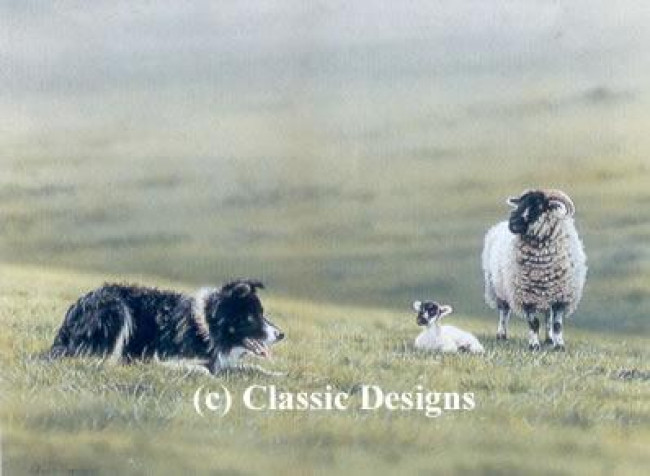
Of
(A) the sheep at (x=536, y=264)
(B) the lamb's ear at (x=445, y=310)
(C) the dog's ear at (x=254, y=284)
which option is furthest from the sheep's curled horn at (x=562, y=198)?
(C) the dog's ear at (x=254, y=284)

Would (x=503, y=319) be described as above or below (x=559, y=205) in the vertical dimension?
below

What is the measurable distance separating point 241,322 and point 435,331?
1.92 ft

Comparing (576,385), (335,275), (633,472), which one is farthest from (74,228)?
(633,472)

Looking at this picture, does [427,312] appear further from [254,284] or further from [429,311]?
[254,284]

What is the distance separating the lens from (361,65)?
3566 millimetres

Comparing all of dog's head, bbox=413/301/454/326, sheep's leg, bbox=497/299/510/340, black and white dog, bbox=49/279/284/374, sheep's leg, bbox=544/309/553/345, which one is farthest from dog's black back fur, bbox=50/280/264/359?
sheep's leg, bbox=544/309/553/345

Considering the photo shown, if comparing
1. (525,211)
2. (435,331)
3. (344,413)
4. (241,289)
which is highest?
(525,211)

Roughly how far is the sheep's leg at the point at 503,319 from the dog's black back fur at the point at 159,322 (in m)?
0.71

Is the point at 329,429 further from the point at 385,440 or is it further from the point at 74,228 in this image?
the point at 74,228

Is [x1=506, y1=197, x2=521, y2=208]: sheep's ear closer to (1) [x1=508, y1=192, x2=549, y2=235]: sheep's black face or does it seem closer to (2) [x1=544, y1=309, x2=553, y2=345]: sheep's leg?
(1) [x1=508, y1=192, x2=549, y2=235]: sheep's black face

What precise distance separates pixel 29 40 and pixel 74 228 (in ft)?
1.92

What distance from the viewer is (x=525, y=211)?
3.59 meters

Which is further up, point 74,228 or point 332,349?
point 74,228

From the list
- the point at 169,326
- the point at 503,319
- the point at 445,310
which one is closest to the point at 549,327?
the point at 503,319
